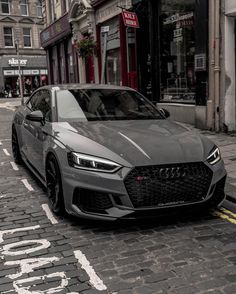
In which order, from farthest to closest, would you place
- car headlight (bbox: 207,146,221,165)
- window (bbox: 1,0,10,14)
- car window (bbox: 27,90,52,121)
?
window (bbox: 1,0,10,14)
car window (bbox: 27,90,52,121)
car headlight (bbox: 207,146,221,165)

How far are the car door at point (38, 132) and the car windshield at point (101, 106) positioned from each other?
25 centimetres

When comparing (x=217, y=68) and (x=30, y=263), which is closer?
(x=30, y=263)

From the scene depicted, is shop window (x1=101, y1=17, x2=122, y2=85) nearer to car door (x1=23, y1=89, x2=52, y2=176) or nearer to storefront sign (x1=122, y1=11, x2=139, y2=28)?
storefront sign (x1=122, y1=11, x2=139, y2=28)

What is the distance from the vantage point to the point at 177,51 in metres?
13.0

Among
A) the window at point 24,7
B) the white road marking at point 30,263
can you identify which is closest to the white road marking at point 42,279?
the white road marking at point 30,263

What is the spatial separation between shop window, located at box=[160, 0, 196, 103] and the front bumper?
7.95 m

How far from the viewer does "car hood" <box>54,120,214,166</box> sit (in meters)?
4.36

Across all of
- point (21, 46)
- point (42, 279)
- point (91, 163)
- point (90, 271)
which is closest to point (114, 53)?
point (91, 163)

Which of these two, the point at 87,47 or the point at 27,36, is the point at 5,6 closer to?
the point at 27,36

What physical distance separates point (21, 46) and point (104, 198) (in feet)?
164

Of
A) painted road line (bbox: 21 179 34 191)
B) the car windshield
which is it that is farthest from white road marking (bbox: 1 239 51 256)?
painted road line (bbox: 21 179 34 191)

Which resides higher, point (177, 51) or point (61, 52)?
point (61, 52)

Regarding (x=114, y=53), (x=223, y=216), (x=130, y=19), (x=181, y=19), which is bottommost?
(x=223, y=216)

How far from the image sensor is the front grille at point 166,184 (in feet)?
13.9
